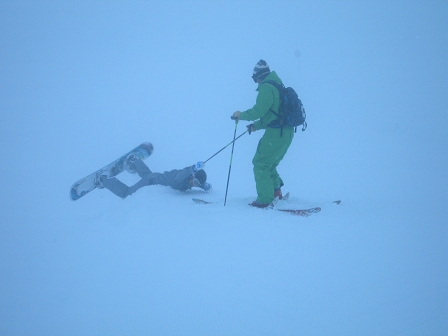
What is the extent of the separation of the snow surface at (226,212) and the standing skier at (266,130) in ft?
1.46

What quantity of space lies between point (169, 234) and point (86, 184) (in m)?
3.09

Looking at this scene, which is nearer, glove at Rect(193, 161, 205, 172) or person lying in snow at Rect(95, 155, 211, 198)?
glove at Rect(193, 161, 205, 172)

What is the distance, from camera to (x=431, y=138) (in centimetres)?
1510

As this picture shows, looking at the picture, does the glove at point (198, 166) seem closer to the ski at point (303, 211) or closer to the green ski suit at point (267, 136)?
the green ski suit at point (267, 136)

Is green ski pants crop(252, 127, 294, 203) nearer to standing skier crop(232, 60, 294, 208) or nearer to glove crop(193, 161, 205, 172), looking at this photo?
standing skier crop(232, 60, 294, 208)

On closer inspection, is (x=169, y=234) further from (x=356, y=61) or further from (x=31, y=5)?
(x=31, y=5)

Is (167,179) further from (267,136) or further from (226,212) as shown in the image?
(267,136)

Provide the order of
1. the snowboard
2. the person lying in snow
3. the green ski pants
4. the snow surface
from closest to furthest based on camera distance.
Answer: the snow surface
the green ski pants
the person lying in snow
the snowboard

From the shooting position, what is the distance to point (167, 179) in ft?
15.6

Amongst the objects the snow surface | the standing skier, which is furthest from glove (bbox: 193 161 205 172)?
the standing skier

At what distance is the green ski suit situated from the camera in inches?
150

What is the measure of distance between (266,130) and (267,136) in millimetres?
90

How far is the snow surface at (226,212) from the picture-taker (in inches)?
92.8

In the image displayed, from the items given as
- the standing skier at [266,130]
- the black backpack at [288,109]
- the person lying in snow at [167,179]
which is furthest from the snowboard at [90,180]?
the black backpack at [288,109]
